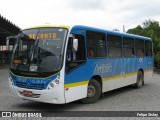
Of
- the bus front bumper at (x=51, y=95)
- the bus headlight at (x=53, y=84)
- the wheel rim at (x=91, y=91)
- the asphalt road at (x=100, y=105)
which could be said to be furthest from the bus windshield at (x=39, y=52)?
the wheel rim at (x=91, y=91)

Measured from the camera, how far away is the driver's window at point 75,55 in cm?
915

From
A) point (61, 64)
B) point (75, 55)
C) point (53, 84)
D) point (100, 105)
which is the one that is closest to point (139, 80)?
point (100, 105)

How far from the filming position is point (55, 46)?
29.8ft

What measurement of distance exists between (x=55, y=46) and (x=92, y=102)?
269 centimetres

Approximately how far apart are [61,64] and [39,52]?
2.65ft

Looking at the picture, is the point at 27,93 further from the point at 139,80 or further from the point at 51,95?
the point at 139,80

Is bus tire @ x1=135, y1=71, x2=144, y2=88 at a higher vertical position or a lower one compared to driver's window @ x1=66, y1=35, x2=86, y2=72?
lower

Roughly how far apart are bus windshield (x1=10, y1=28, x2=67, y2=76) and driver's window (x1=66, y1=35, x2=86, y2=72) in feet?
0.96

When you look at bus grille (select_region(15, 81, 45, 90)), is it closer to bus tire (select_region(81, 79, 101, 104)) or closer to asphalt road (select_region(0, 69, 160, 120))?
asphalt road (select_region(0, 69, 160, 120))

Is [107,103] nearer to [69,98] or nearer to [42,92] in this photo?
[69,98]

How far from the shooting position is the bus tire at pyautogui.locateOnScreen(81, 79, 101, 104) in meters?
10.4

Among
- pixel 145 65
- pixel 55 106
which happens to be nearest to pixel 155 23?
pixel 145 65

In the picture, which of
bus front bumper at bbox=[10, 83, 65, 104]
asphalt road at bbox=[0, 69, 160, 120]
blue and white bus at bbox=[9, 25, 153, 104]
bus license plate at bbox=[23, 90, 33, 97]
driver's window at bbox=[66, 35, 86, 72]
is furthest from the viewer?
asphalt road at bbox=[0, 69, 160, 120]

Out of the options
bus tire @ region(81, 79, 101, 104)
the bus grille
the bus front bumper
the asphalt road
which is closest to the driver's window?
the bus front bumper
